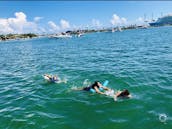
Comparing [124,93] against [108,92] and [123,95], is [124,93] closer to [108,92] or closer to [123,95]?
[123,95]

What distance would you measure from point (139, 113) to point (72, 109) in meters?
5.26

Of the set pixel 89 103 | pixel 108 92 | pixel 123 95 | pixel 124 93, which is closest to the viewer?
pixel 89 103

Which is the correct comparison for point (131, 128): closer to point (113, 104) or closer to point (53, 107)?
point (113, 104)

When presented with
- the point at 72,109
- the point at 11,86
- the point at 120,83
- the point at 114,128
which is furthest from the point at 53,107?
the point at 11,86

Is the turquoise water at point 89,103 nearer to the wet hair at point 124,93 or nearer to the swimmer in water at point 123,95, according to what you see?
the swimmer in water at point 123,95

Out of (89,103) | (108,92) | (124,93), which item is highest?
(124,93)

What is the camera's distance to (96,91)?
22.1 metres

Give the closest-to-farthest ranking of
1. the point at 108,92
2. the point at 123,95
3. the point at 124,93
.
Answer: the point at 124,93, the point at 123,95, the point at 108,92

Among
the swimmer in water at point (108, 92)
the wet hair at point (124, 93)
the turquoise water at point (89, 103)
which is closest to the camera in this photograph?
the turquoise water at point (89, 103)

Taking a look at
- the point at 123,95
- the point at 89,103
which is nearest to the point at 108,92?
the point at 123,95

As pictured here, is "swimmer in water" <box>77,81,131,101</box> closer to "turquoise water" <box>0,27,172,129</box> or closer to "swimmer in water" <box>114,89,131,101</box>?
"swimmer in water" <box>114,89,131,101</box>

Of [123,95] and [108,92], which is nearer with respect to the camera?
[123,95]

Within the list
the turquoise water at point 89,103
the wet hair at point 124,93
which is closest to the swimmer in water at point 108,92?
the wet hair at point 124,93

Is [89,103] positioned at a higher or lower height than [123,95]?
lower
